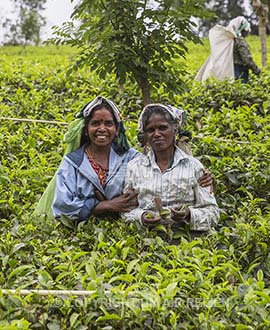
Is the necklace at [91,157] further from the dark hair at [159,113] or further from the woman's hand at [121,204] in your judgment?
the dark hair at [159,113]

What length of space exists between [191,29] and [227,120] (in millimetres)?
1300

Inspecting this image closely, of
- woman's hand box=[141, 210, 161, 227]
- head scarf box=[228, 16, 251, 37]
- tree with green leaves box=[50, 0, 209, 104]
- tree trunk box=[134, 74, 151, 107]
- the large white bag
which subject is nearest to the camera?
woman's hand box=[141, 210, 161, 227]

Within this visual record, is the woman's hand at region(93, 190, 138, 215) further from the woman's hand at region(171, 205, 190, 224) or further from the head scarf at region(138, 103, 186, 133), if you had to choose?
the head scarf at region(138, 103, 186, 133)

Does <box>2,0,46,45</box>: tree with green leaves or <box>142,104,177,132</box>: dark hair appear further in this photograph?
<box>2,0,46,45</box>: tree with green leaves

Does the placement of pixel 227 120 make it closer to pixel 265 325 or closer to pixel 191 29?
pixel 191 29

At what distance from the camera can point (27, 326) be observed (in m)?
2.50

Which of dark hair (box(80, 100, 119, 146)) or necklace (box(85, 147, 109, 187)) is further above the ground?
dark hair (box(80, 100, 119, 146))

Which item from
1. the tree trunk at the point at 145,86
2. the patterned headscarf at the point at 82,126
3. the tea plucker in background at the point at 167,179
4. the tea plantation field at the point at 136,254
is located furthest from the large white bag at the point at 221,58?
the tea plucker in background at the point at 167,179

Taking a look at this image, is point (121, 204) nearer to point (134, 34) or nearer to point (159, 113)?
point (159, 113)

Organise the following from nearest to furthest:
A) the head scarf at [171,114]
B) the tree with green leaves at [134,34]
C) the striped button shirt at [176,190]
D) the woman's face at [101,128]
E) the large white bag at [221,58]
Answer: the striped button shirt at [176,190] → the head scarf at [171,114] → the woman's face at [101,128] → the tree with green leaves at [134,34] → the large white bag at [221,58]

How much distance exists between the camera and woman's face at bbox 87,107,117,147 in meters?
3.91

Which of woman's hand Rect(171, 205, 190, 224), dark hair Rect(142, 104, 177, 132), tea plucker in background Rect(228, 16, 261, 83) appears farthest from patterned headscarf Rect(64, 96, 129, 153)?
tea plucker in background Rect(228, 16, 261, 83)

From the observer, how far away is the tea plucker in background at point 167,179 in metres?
3.66

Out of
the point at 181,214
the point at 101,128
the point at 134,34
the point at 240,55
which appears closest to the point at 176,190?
the point at 181,214
